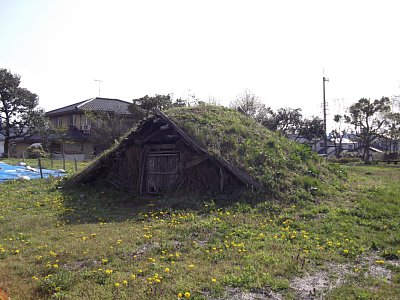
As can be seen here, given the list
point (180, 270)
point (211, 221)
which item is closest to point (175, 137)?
point (211, 221)

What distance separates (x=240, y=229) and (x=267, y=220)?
1.02m

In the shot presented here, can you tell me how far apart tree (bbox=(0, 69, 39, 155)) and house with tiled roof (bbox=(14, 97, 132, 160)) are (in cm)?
252

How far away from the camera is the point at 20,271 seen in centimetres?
535

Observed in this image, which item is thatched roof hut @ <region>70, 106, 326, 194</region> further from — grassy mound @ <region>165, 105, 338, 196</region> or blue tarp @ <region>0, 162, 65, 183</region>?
blue tarp @ <region>0, 162, 65, 183</region>

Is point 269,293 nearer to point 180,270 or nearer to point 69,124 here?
point 180,270

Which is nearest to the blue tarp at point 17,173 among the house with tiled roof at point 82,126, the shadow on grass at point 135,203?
the shadow on grass at point 135,203

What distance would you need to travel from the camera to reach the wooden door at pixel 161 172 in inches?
466

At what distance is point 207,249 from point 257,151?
18.1 feet

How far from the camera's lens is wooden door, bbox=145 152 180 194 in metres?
11.8

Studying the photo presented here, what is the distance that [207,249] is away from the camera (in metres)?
6.19

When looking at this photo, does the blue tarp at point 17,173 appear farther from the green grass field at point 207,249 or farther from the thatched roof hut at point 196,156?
the green grass field at point 207,249

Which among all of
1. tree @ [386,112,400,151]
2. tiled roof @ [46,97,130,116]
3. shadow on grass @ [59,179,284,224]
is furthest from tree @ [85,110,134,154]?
tree @ [386,112,400,151]

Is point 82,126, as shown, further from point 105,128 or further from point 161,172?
point 161,172

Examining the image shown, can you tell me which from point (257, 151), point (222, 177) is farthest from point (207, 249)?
point (257, 151)
